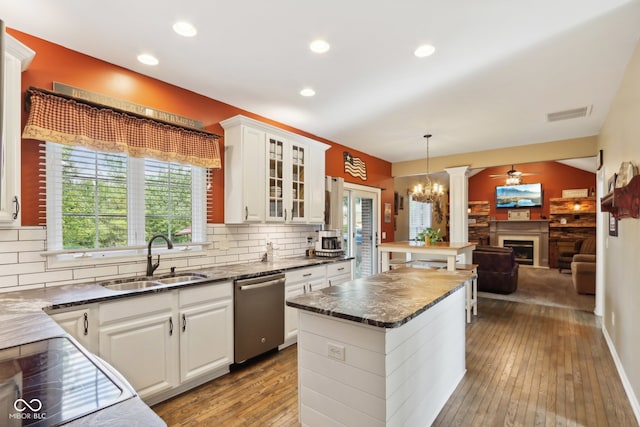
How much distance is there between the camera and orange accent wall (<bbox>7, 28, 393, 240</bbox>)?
7.28 feet

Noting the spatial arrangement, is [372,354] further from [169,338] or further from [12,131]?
[12,131]

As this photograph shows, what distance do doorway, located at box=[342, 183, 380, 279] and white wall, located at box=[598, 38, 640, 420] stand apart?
3.37 metres

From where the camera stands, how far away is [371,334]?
5.40 ft

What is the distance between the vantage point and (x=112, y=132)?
252 centimetres

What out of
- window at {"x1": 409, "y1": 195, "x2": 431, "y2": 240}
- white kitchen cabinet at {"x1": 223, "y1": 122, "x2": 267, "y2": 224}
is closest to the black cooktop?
white kitchen cabinet at {"x1": 223, "y1": 122, "x2": 267, "y2": 224}

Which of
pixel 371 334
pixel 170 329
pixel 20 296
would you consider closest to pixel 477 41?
pixel 371 334

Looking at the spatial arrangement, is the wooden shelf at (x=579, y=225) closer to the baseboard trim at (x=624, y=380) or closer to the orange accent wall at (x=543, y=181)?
the orange accent wall at (x=543, y=181)

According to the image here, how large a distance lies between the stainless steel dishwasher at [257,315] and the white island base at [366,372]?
1.07m

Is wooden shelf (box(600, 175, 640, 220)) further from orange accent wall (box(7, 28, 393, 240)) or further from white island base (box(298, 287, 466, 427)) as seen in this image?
orange accent wall (box(7, 28, 393, 240))

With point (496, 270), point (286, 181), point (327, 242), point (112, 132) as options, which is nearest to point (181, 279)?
point (112, 132)

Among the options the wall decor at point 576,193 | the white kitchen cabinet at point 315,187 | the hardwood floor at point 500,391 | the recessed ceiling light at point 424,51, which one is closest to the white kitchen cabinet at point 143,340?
the hardwood floor at point 500,391

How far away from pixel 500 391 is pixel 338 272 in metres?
2.09

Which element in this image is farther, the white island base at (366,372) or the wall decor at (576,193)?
the wall decor at (576,193)

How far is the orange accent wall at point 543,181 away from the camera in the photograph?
9.34 m
